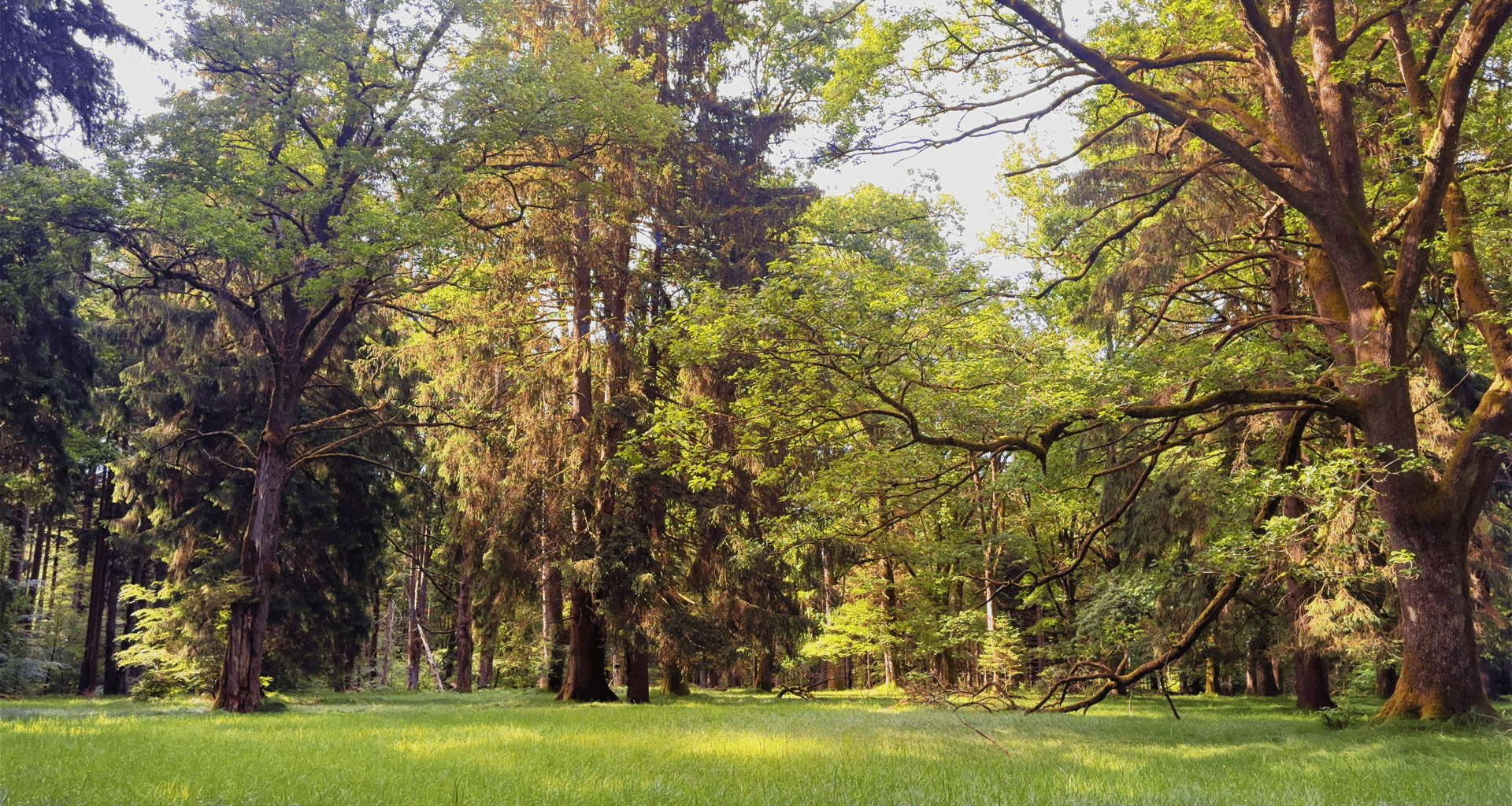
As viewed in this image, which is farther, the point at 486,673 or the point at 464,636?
the point at 486,673

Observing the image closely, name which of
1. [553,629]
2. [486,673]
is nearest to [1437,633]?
[553,629]

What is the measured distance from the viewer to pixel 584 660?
2041 cm

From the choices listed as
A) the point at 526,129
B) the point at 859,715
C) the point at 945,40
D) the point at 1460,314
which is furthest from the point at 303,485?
the point at 1460,314

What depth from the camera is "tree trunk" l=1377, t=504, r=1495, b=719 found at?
10.1 metres

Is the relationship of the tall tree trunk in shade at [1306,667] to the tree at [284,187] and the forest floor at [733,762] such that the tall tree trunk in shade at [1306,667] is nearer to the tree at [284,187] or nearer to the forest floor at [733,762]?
the forest floor at [733,762]

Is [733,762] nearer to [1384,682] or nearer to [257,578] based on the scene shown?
[257,578]

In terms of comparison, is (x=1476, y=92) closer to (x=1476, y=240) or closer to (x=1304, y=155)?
(x=1476, y=240)

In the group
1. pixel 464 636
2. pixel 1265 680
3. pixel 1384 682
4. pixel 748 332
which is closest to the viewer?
pixel 748 332

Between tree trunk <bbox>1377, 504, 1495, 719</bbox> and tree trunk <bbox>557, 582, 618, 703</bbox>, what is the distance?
48.9 ft

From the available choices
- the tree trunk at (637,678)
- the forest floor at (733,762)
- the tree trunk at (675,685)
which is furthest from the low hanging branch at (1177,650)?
the tree trunk at (675,685)

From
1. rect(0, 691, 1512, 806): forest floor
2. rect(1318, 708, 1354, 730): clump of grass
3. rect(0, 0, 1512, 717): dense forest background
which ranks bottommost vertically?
rect(1318, 708, 1354, 730): clump of grass

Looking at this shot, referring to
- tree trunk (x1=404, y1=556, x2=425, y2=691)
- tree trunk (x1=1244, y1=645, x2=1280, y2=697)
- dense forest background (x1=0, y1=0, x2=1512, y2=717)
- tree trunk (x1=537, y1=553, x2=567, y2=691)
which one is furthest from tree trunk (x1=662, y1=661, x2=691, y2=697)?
tree trunk (x1=1244, y1=645, x2=1280, y2=697)

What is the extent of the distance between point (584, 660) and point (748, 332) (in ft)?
35.3

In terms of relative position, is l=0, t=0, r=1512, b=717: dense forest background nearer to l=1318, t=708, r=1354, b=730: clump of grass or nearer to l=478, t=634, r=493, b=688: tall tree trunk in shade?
l=1318, t=708, r=1354, b=730: clump of grass
